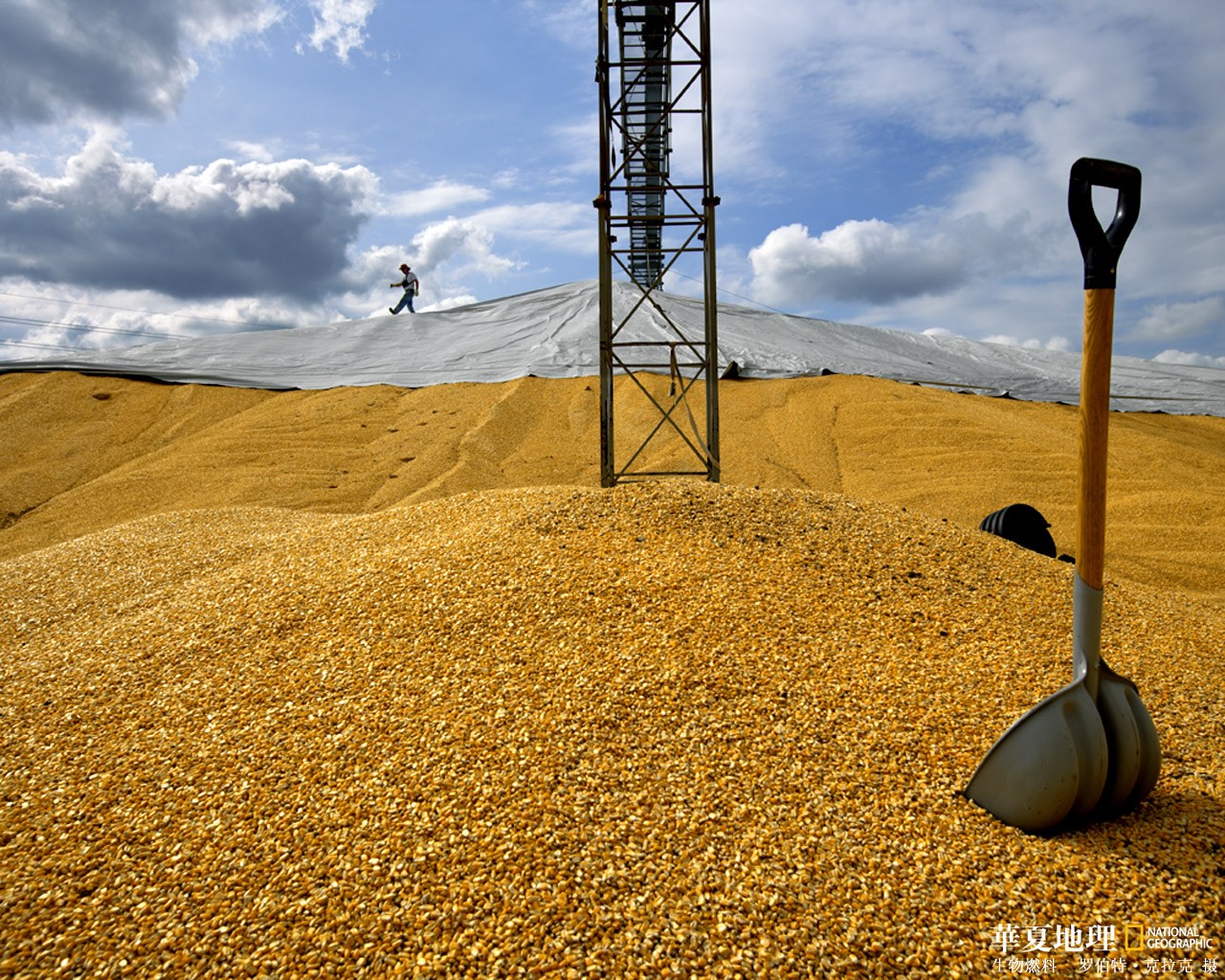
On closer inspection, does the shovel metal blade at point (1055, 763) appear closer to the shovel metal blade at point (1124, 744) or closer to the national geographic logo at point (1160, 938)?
the shovel metal blade at point (1124, 744)

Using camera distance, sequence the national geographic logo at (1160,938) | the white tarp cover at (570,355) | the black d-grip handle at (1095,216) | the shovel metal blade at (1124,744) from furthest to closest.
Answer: the white tarp cover at (570,355) → the shovel metal blade at (1124,744) → the black d-grip handle at (1095,216) → the national geographic logo at (1160,938)

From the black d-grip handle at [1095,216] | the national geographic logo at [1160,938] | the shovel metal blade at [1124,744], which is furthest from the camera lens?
the shovel metal blade at [1124,744]

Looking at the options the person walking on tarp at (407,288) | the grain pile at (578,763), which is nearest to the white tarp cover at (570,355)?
the person walking on tarp at (407,288)

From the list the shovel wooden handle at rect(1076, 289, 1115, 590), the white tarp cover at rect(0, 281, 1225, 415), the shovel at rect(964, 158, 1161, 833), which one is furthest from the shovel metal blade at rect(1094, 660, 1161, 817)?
the white tarp cover at rect(0, 281, 1225, 415)

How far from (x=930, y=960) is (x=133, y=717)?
11.0 ft

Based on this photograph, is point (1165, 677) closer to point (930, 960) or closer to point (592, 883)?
point (930, 960)

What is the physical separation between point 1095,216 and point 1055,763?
1.81m

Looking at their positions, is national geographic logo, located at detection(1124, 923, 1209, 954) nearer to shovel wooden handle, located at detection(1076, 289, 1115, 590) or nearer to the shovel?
the shovel

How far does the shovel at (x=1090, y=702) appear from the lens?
8.25ft

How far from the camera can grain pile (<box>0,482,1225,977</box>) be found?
2297 millimetres

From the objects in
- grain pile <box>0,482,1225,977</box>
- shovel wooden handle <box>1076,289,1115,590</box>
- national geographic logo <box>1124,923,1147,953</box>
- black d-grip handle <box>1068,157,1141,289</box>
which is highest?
black d-grip handle <box>1068,157,1141,289</box>

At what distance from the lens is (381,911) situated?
2.36 metres

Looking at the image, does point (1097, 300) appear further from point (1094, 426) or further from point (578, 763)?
point (578, 763)

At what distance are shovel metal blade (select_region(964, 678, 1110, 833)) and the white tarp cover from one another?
1138cm
